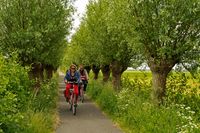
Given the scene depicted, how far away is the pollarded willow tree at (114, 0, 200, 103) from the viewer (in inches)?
572

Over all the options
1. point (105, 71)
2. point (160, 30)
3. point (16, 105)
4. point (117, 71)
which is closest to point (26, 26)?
point (160, 30)

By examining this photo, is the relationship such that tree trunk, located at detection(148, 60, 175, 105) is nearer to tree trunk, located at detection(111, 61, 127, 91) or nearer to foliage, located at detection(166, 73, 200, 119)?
foliage, located at detection(166, 73, 200, 119)

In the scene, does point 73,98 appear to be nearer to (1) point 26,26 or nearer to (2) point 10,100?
(1) point 26,26

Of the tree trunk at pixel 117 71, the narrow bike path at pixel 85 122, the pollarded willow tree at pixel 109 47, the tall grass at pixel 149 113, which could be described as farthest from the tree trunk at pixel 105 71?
the narrow bike path at pixel 85 122

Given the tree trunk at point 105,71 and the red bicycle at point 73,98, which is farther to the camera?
the tree trunk at point 105,71

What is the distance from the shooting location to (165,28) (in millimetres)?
14430

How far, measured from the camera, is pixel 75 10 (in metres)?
21.2

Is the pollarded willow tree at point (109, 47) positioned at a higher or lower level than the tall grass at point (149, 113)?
higher

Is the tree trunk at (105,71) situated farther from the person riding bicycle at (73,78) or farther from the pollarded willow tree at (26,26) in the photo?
the pollarded willow tree at (26,26)

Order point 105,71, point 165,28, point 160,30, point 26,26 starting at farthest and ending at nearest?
1. point 105,71
2. point 26,26
3. point 160,30
4. point 165,28

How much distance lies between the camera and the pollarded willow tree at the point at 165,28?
1453 cm

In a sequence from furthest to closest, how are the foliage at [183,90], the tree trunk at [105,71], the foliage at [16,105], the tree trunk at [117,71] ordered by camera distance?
the tree trunk at [105,71], the tree trunk at [117,71], the foliage at [183,90], the foliage at [16,105]

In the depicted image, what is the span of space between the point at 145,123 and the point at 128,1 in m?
4.51

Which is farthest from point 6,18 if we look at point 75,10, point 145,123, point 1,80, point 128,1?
point 1,80
